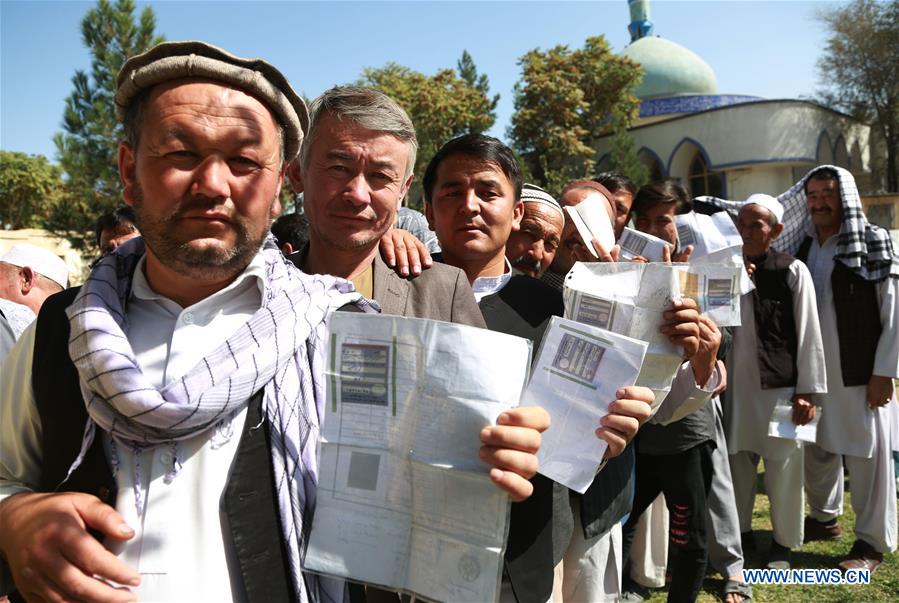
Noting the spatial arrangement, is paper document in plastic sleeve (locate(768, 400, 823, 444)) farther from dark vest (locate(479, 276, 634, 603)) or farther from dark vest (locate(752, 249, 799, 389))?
dark vest (locate(479, 276, 634, 603))

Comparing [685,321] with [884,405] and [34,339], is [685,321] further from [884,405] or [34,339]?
[884,405]

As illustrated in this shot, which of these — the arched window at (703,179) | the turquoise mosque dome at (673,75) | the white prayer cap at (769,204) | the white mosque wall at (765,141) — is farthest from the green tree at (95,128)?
the turquoise mosque dome at (673,75)

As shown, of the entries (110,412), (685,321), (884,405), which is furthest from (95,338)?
(884,405)

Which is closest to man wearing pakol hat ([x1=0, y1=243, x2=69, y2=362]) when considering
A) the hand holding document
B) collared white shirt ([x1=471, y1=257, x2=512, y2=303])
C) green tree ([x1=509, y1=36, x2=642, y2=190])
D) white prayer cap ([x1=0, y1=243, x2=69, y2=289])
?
white prayer cap ([x1=0, y1=243, x2=69, y2=289])

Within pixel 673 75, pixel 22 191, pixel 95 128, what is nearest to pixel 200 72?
pixel 95 128

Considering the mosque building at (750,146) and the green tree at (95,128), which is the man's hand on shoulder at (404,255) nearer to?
the green tree at (95,128)

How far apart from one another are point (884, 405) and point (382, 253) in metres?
4.51

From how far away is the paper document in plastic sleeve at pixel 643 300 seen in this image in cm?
186

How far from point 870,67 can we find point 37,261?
35.3 metres

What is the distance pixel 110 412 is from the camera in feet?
4.36

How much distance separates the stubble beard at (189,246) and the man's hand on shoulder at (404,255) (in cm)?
51

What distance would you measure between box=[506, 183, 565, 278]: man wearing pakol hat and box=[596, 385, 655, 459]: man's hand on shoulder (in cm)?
148

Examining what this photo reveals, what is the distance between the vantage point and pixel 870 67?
2994 centimetres

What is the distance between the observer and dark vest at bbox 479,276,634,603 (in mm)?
1662
